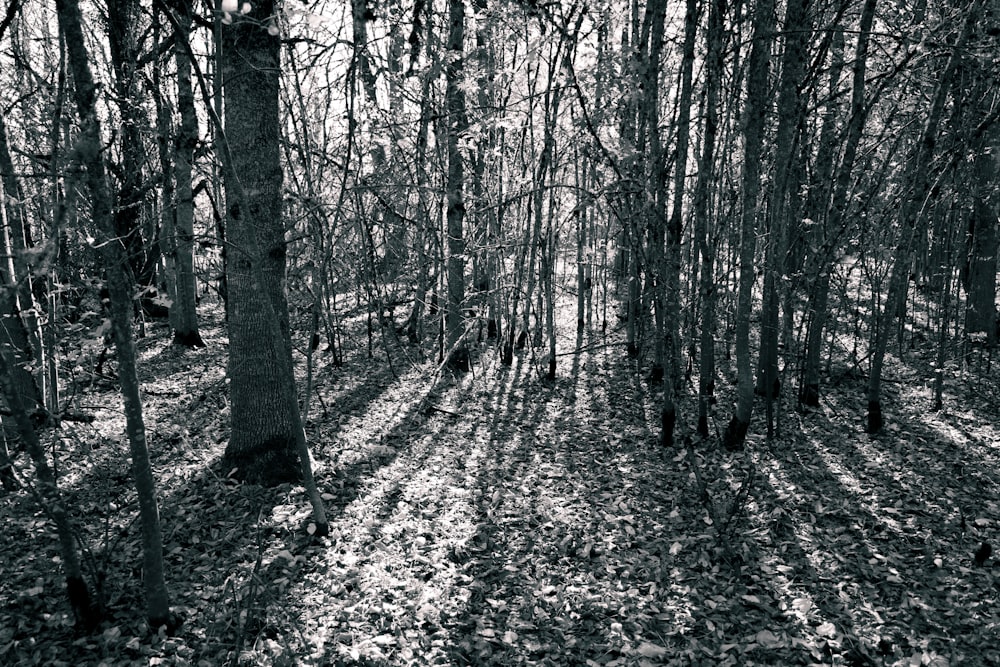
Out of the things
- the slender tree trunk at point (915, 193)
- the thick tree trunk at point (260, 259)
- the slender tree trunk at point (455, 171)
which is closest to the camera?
the thick tree trunk at point (260, 259)

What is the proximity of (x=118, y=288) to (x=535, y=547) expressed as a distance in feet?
12.2

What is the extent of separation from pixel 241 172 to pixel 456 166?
5.30 metres

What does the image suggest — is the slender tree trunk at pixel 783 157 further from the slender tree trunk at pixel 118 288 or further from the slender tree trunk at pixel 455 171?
the slender tree trunk at pixel 118 288

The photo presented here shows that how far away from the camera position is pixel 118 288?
316 cm

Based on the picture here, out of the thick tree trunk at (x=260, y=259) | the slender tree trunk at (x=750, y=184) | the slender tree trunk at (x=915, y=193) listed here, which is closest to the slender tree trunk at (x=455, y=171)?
the thick tree trunk at (x=260, y=259)

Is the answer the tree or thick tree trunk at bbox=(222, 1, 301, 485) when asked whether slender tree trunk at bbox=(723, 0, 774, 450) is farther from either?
thick tree trunk at bbox=(222, 1, 301, 485)

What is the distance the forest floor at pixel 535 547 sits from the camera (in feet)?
12.6

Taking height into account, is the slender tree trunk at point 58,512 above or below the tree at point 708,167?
below

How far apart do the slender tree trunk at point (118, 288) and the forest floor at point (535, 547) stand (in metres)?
0.39

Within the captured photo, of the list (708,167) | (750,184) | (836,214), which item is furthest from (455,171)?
(836,214)

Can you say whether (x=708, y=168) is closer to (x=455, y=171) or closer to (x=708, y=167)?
(x=708, y=167)

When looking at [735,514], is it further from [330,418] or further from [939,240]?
[939,240]

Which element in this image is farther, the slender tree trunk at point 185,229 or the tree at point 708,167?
the slender tree trunk at point 185,229

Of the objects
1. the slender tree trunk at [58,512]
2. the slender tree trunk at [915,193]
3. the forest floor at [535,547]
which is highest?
the slender tree trunk at [915,193]
